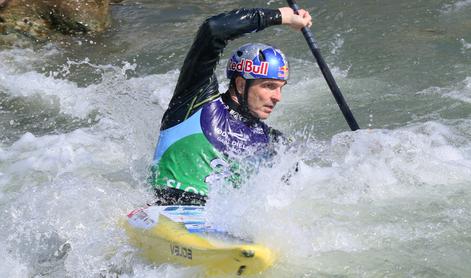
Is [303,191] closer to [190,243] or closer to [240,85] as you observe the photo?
[240,85]

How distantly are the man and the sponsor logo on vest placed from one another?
16.8 inches

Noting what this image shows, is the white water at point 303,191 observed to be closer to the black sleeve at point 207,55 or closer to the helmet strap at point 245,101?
the helmet strap at point 245,101

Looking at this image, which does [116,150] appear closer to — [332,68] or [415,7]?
Result: [332,68]

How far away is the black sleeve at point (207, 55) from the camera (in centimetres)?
449

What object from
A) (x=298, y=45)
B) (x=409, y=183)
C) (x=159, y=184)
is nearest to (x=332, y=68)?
(x=298, y=45)

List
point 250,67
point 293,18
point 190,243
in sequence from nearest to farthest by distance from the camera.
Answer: point 190,243 < point 250,67 < point 293,18

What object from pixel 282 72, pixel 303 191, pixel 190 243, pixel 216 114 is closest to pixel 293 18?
pixel 282 72

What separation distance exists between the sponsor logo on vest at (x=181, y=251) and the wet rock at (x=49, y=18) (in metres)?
8.09

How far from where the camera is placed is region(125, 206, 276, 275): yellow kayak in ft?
Answer: 12.8

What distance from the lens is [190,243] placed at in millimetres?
4117

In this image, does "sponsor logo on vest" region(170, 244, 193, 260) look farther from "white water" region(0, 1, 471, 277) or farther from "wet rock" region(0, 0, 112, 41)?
"wet rock" region(0, 0, 112, 41)

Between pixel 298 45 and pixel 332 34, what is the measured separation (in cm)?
58

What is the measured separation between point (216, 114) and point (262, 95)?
35 centimetres

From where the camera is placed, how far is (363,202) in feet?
16.5
